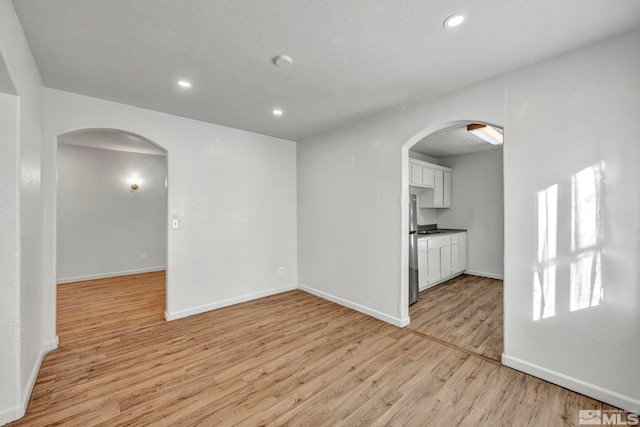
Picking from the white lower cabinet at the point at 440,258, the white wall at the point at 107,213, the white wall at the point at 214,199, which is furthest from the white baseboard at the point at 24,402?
the white lower cabinet at the point at 440,258

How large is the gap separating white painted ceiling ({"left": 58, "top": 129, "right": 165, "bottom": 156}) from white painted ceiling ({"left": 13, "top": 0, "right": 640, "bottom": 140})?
227 cm

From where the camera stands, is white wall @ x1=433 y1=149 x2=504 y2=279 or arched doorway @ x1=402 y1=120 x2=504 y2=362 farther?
white wall @ x1=433 y1=149 x2=504 y2=279

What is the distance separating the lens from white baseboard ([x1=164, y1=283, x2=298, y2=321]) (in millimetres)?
3371

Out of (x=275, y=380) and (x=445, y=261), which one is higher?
(x=445, y=261)

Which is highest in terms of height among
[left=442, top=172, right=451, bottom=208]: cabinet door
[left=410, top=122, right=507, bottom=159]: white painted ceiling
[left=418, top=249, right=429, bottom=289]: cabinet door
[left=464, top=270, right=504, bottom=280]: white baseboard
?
[left=410, top=122, right=507, bottom=159]: white painted ceiling

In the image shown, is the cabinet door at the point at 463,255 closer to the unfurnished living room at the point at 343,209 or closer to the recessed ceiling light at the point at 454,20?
the unfurnished living room at the point at 343,209

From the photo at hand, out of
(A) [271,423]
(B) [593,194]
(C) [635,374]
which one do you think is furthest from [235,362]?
(B) [593,194]

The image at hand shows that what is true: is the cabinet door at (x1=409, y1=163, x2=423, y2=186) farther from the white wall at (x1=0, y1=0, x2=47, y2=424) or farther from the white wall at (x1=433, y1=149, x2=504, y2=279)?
the white wall at (x1=0, y1=0, x2=47, y2=424)

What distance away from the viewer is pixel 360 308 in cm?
359

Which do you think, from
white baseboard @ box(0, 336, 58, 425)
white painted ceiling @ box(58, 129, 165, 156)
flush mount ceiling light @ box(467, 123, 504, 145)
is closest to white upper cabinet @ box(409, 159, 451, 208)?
flush mount ceiling light @ box(467, 123, 504, 145)

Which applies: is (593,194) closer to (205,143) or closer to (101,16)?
(101,16)

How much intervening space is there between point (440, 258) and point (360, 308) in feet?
6.81

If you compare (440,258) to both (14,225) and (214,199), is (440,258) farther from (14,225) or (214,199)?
(14,225)

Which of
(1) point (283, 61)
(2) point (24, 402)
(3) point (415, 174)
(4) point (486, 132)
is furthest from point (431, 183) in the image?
(2) point (24, 402)
